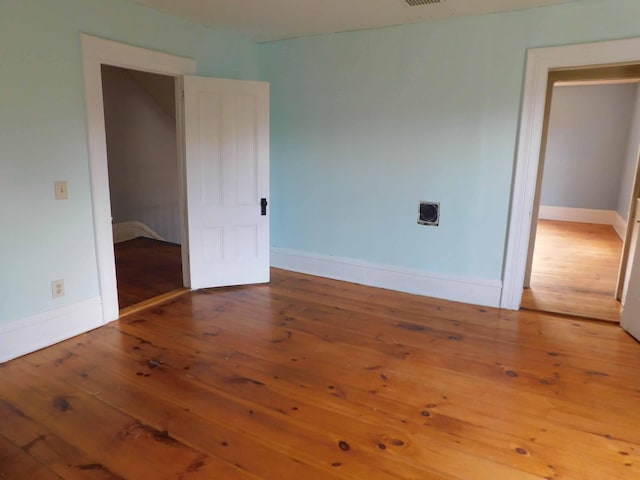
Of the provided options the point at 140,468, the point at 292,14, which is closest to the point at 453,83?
the point at 292,14

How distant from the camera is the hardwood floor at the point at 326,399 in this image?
6.24 feet

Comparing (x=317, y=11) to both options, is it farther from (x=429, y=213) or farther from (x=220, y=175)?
(x=429, y=213)

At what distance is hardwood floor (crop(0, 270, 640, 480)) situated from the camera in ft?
6.24

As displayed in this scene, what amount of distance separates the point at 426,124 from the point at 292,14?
1.50 m

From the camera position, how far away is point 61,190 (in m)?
2.94

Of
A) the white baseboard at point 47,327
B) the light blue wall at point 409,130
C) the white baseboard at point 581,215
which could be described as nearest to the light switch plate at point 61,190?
the white baseboard at point 47,327

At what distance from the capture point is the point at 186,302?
3.82m

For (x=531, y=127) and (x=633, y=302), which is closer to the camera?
(x=633, y=302)

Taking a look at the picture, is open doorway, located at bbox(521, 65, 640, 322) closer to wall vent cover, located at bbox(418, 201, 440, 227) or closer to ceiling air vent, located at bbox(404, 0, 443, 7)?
wall vent cover, located at bbox(418, 201, 440, 227)

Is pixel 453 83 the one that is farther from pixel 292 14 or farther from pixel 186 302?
pixel 186 302

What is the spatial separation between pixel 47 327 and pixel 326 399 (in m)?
2.06

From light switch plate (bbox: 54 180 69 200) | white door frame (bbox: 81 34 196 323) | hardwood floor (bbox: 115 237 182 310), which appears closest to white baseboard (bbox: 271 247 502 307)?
hardwood floor (bbox: 115 237 182 310)

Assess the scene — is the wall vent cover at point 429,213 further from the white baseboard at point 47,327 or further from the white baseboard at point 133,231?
the white baseboard at point 133,231

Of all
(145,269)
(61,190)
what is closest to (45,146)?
(61,190)
